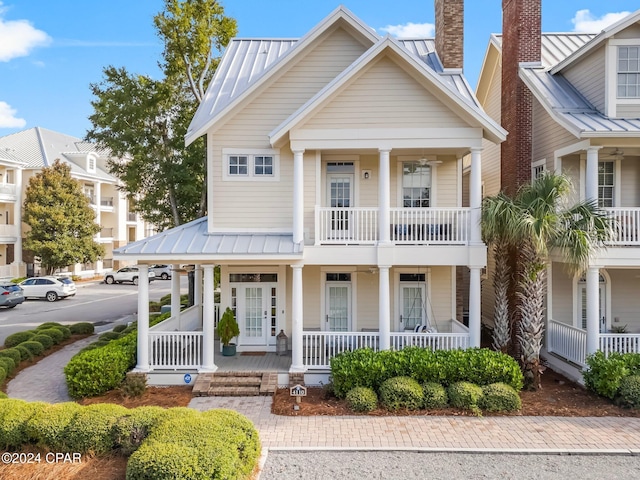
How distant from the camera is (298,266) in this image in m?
12.4

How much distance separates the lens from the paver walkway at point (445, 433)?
8.80 meters

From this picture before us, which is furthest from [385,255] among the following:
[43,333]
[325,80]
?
[43,333]

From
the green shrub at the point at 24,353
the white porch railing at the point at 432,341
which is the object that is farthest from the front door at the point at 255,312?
the green shrub at the point at 24,353

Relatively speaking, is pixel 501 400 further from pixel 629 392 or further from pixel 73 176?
pixel 73 176

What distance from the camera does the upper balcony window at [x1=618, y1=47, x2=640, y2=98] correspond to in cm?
1266

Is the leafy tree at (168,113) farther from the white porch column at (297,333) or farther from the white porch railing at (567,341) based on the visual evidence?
the white porch railing at (567,341)

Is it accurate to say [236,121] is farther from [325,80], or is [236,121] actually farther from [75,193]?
[75,193]

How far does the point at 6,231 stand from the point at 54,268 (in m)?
5.24

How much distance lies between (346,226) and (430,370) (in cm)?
479

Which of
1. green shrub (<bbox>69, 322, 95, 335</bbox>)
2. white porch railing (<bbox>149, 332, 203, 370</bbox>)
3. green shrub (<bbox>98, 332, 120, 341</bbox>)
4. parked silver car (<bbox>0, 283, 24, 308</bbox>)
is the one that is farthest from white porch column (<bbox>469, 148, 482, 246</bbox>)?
parked silver car (<bbox>0, 283, 24, 308</bbox>)

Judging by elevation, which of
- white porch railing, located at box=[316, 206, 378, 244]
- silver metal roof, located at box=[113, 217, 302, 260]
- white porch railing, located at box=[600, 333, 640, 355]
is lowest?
white porch railing, located at box=[600, 333, 640, 355]

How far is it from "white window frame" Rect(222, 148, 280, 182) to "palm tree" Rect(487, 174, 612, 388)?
22.2 feet

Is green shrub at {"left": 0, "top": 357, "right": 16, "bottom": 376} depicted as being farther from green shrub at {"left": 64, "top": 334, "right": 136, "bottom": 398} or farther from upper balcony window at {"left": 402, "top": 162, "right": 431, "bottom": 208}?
upper balcony window at {"left": 402, "top": 162, "right": 431, "bottom": 208}

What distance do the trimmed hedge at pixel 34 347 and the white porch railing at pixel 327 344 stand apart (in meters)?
9.29
